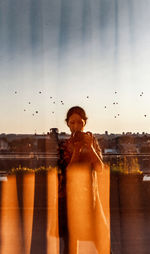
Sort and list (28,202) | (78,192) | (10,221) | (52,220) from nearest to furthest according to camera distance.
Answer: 1. (78,192)
2. (52,220)
3. (10,221)
4. (28,202)

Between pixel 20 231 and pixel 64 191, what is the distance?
3551 mm

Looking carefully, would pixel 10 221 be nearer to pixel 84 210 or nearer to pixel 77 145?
pixel 84 210

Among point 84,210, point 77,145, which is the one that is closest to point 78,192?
point 84,210

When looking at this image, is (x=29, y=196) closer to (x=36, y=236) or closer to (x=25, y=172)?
(x=25, y=172)

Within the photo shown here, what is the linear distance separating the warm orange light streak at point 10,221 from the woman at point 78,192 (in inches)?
93.6

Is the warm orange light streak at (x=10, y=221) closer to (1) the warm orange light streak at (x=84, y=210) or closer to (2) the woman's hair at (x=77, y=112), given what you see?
(1) the warm orange light streak at (x=84, y=210)

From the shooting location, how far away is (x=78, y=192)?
3143 millimetres

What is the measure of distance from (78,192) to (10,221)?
4.50 metres

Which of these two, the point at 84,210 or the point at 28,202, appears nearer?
the point at 84,210

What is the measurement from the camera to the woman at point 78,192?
3.14 m

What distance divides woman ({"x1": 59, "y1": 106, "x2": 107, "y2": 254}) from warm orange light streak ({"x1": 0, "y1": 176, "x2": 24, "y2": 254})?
238 cm

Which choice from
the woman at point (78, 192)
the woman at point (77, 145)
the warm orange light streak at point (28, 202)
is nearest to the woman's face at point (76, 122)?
the woman at point (77, 145)

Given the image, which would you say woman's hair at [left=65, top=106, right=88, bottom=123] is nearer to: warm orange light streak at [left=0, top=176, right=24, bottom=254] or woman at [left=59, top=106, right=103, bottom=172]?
woman at [left=59, top=106, right=103, bottom=172]

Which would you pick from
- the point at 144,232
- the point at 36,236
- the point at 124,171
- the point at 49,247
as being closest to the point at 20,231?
the point at 36,236
